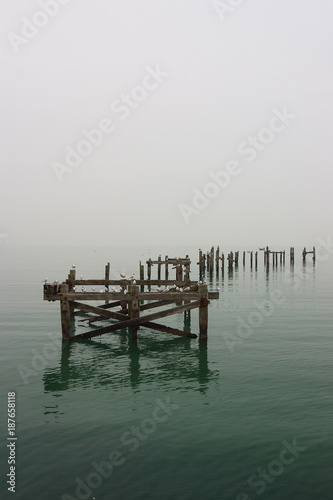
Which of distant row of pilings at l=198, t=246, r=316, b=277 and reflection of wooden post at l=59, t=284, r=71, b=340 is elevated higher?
distant row of pilings at l=198, t=246, r=316, b=277

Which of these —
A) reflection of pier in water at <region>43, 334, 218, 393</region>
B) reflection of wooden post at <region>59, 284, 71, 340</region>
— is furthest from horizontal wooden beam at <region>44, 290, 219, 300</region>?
reflection of pier in water at <region>43, 334, 218, 393</region>

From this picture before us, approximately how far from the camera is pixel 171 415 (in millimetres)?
10398

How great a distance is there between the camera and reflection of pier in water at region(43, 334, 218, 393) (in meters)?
12.9

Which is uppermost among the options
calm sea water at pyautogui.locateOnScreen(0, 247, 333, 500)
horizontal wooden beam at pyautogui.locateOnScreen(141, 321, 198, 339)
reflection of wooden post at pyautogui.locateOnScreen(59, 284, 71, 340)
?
reflection of wooden post at pyautogui.locateOnScreen(59, 284, 71, 340)

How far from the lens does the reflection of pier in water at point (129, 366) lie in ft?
42.4

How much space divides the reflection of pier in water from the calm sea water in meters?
0.04

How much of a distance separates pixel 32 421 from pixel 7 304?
21.8 m

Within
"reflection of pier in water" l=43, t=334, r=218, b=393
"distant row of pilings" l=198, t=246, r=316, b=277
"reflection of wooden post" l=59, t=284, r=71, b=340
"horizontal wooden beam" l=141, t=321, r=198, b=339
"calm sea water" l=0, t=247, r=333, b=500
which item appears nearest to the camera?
"calm sea water" l=0, t=247, r=333, b=500

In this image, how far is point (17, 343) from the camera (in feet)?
59.1

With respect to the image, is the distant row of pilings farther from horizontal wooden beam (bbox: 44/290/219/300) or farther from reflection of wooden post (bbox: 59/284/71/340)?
reflection of wooden post (bbox: 59/284/71/340)

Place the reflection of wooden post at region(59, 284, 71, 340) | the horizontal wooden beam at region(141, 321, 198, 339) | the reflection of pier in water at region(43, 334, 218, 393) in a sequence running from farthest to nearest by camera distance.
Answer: the horizontal wooden beam at region(141, 321, 198, 339) < the reflection of wooden post at region(59, 284, 71, 340) < the reflection of pier in water at region(43, 334, 218, 393)

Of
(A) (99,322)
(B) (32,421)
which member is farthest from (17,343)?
(B) (32,421)

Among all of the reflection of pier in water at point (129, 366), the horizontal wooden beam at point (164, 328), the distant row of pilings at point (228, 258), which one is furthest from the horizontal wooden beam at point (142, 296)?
the distant row of pilings at point (228, 258)

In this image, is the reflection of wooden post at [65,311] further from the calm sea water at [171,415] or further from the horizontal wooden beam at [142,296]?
the calm sea water at [171,415]
